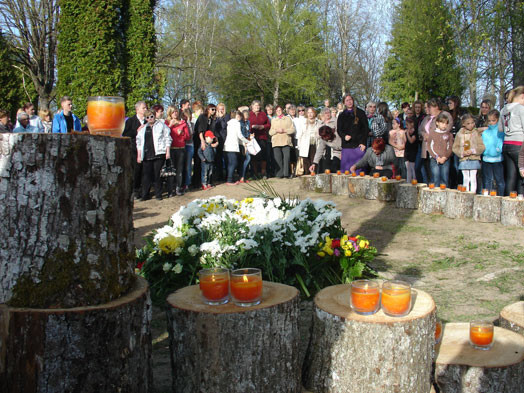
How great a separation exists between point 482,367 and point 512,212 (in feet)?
17.9

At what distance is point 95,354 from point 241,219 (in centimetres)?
288

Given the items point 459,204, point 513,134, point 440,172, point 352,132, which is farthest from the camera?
point 352,132

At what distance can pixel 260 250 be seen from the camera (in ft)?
15.4

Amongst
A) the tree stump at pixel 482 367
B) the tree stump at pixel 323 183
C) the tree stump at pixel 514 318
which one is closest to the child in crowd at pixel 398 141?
the tree stump at pixel 323 183

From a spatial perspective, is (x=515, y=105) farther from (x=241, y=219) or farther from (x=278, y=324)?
(x=278, y=324)

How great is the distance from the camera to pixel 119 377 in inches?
97.3

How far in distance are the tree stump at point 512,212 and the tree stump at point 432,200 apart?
97 centimetres

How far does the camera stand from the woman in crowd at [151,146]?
10109mm

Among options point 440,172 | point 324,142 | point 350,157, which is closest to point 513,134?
point 440,172

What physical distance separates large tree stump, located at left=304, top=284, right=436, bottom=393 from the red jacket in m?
8.38

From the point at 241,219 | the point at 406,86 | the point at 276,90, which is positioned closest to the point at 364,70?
the point at 406,86

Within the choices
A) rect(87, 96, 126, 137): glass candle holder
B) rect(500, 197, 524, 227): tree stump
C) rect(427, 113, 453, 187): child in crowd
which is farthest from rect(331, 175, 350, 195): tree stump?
rect(87, 96, 126, 137): glass candle holder

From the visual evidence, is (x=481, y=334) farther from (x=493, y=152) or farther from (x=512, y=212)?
(x=493, y=152)

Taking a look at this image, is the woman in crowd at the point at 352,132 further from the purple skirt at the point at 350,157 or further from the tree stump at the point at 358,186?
the tree stump at the point at 358,186
